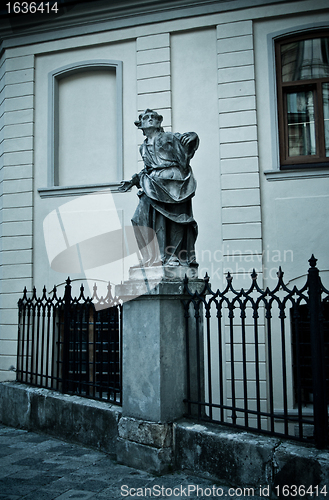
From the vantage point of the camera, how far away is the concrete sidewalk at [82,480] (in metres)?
3.79

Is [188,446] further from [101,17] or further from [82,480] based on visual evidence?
[101,17]

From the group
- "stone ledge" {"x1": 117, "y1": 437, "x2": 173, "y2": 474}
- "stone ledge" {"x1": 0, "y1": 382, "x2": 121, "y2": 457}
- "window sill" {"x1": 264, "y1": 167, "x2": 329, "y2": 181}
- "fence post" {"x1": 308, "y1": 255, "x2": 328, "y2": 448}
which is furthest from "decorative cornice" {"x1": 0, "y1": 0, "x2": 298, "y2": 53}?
"stone ledge" {"x1": 117, "y1": 437, "x2": 173, "y2": 474}

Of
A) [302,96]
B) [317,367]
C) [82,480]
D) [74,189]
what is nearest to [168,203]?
[317,367]

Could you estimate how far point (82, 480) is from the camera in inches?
164

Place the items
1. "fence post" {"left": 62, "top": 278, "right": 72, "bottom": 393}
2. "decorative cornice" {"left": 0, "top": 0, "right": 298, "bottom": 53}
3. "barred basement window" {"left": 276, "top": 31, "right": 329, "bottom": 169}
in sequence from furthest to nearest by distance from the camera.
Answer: "decorative cornice" {"left": 0, "top": 0, "right": 298, "bottom": 53}
"barred basement window" {"left": 276, "top": 31, "right": 329, "bottom": 169}
"fence post" {"left": 62, "top": 278, "right": 72, "bottom": 393}

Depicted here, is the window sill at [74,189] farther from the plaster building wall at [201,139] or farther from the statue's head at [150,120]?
the statue's head at [150,120]

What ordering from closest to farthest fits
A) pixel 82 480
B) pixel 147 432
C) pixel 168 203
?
pixel 82 480 → pixel 147 432 → pixel 168 203

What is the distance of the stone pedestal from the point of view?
431 cm

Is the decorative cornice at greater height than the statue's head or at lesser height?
greater

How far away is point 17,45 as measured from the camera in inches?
371

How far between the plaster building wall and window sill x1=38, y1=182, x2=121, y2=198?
0.02 meters

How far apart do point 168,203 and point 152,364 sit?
1.61 meters

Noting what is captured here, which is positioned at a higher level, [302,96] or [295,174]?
[302,96]

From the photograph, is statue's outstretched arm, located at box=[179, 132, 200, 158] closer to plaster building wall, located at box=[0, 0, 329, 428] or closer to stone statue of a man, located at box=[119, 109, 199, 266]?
stone statue of a man, located at box=[119, 109, 199, 266]
